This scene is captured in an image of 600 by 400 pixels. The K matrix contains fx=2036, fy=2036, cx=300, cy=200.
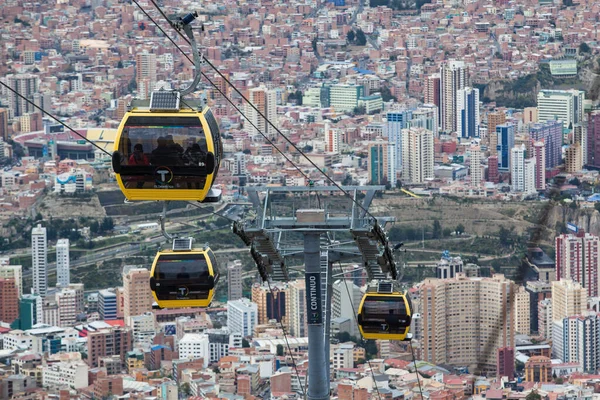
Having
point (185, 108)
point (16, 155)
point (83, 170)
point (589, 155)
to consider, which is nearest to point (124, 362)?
point (589, 155)

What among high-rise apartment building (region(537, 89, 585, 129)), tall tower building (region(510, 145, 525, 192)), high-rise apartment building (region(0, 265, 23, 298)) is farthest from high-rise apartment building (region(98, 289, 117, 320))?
high-rise apartment building (region(537, 89, 585, 129))

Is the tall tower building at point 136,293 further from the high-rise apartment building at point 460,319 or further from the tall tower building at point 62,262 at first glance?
the high-rise apartment building at point 460,319

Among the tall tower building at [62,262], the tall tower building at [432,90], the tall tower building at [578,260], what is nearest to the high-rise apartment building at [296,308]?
the tall tower building at [62,262]

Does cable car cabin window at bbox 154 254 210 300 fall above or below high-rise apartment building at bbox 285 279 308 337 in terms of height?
above

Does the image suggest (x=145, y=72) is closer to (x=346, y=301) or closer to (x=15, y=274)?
(x=15, y=274)

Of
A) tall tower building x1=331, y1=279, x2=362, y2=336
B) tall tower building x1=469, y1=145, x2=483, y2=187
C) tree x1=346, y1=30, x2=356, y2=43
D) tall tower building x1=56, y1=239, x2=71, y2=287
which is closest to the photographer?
tall tower building x1=331, y1=279, x2=362, y2=336

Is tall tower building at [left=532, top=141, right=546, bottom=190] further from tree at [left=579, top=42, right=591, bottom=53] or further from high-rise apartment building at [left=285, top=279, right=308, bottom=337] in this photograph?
high-rise apartment building at [left=285, top=279, right=308, bottom=337]
